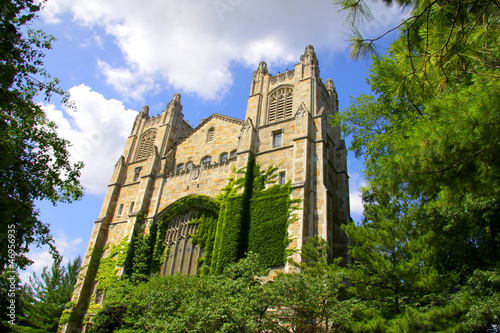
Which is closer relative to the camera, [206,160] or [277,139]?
[277,139]

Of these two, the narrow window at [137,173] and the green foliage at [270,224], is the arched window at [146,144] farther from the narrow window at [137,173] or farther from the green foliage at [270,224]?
the green foliage at [270,224]

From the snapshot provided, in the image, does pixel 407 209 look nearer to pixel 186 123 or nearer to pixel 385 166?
pixel 385 166

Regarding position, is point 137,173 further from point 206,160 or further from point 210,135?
point 210,135

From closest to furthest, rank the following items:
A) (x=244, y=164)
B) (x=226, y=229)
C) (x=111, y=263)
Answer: (x=226, y=229)
(x=244, y=164)
(x=111, y=263)


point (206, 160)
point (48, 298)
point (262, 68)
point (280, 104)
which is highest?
point (262, 68)

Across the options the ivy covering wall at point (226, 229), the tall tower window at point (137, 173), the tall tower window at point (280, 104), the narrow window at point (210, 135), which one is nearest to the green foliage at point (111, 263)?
the ivy covering wall at point (226, 229)

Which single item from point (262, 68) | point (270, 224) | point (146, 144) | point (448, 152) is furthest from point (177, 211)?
point (448, 152)

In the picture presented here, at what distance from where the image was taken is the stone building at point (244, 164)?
1839 centimetres

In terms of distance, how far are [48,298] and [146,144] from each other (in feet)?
46.6

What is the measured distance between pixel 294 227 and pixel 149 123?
19.9 meters

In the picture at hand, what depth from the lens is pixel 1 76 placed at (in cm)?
596

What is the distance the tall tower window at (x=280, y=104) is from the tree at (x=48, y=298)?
59.9ft

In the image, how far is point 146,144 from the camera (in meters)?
30.0

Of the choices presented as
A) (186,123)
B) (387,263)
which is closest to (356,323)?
(387,263)
